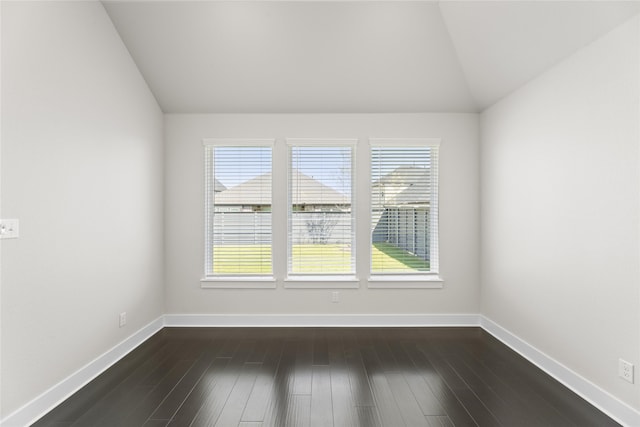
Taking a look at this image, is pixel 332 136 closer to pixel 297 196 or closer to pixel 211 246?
pixel 297 196

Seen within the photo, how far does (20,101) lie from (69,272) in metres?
1.22

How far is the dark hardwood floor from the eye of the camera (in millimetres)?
2328

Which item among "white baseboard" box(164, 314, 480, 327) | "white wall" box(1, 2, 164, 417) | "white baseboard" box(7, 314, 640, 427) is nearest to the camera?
"white wall" box(1, 2, 164, 417)

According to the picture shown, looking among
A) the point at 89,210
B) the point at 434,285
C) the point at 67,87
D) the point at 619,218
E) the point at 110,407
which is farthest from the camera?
the point at 434,285

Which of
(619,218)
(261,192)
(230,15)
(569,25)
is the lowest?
(619,218)

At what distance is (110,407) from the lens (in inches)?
97.1

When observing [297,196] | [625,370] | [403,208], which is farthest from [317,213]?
[625,370]

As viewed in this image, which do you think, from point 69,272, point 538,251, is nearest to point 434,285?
point 538,251

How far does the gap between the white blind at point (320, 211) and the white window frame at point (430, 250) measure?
289 millimetres

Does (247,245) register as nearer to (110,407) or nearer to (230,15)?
(110,407)

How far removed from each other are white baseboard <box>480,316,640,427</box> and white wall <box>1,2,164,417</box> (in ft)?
12.4

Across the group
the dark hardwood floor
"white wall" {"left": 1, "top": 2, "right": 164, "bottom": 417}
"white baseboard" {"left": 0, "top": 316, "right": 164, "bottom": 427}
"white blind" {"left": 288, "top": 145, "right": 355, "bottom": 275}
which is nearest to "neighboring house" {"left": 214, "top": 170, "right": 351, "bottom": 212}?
"white blind" {"left": 288, "top": 145, "right": 355, "bottom": 275}

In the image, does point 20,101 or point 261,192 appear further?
point 261,192

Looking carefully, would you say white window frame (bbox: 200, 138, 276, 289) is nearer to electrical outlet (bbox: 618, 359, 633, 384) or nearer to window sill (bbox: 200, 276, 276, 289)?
window sill (bbox: 200, 276, 276, 289)
